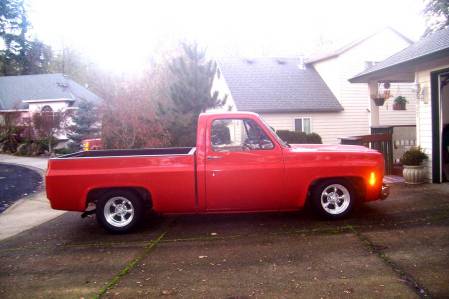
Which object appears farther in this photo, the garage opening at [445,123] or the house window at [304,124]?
the house window at [304,124]

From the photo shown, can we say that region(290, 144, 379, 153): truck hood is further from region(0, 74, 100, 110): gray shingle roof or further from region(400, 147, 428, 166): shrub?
region(0, 74, 100, 110): gray shingle roof

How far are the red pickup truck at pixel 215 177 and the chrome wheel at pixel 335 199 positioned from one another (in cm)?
2

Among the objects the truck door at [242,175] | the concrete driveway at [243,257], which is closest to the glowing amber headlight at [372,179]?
the concrete driveway at [243,257]

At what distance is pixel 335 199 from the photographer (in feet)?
21.4

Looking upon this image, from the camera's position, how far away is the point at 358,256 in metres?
4.93

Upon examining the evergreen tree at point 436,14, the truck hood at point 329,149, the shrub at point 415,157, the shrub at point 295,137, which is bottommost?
the shrub at point 415,157

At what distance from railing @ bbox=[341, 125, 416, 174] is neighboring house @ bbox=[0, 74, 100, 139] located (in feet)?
85.7

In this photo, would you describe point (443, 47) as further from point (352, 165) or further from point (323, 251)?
point (323, 251)

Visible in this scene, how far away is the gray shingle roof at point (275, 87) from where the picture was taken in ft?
72.8

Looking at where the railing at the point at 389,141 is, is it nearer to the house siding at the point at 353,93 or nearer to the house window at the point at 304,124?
the house window at the point at 304,124

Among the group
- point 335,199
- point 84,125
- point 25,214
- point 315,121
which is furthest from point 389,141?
point 84,125

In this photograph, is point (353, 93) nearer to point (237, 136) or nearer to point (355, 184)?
point (355, 184)

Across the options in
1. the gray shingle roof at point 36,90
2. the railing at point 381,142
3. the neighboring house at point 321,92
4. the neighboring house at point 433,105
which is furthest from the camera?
the gray shingle roof at point 36,90

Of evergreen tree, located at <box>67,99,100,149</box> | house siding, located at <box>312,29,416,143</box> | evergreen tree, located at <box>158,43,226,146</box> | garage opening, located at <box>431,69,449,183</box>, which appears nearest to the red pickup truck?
garage opening, located at <box>431,69,449,183</box>
